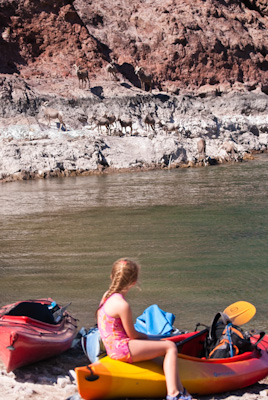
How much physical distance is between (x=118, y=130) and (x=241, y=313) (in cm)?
2454

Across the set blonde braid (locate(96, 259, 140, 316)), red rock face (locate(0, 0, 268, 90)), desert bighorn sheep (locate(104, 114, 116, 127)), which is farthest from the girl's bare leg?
red rock face (locate(0, 0, 268, 90))

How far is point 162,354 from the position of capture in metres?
3.48

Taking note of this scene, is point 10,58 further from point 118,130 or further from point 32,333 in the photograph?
point 32,333

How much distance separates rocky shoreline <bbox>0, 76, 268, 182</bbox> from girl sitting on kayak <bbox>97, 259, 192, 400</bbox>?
20.0 m

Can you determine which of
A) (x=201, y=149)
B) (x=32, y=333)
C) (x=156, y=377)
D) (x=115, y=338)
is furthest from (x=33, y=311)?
(x=201, y=149)

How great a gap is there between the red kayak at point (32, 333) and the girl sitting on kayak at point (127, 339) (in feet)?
2.50

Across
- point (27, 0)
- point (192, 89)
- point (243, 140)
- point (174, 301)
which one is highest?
point (27, 0)

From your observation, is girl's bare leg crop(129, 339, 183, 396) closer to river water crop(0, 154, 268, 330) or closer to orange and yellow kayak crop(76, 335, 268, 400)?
orange and yellow kayak crop(76, 335, 268, 400)

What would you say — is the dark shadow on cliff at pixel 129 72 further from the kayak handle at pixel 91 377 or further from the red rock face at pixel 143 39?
the kayak handle at pixel 91 377

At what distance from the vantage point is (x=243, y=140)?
1319 inches

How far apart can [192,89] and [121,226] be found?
31.4m

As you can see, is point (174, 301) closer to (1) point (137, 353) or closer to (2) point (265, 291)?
(2) point (265, 291)

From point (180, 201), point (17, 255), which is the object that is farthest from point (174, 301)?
point (180, 201)

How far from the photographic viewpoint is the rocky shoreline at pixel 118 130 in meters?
23.8
